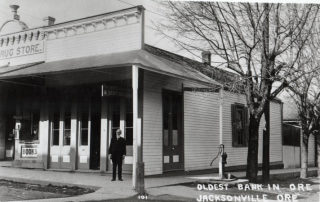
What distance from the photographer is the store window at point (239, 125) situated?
18766 mm

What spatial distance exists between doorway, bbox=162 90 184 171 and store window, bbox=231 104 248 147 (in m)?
4.41

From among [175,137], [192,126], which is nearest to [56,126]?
[175,137]

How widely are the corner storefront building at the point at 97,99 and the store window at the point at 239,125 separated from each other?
68.6 inches

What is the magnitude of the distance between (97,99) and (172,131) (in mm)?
2823

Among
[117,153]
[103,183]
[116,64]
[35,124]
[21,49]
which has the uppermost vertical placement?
[21,49]

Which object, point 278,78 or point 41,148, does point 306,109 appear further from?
point 41,148

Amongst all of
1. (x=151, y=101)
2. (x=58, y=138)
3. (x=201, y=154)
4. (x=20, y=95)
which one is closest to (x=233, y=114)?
(x=201, y=154)

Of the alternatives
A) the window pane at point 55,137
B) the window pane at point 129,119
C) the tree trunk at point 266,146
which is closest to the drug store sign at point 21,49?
the window pane at point 55,137

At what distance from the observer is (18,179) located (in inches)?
472

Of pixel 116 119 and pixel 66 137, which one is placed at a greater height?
pixel 116 119

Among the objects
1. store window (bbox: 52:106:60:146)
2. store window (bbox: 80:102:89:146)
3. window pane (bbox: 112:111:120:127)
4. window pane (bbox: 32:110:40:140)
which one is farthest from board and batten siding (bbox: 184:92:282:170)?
window pane (bbox: 32:110:40:140)

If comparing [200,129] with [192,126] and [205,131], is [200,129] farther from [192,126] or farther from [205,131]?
[192,126]

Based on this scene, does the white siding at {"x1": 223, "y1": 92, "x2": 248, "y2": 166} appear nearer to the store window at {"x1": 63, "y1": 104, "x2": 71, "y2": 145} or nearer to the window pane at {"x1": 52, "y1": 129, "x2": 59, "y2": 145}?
the store window at {"x1": 63, "y1": 104, "x2": 71, "y2": 145}

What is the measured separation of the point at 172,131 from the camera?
14.6m
